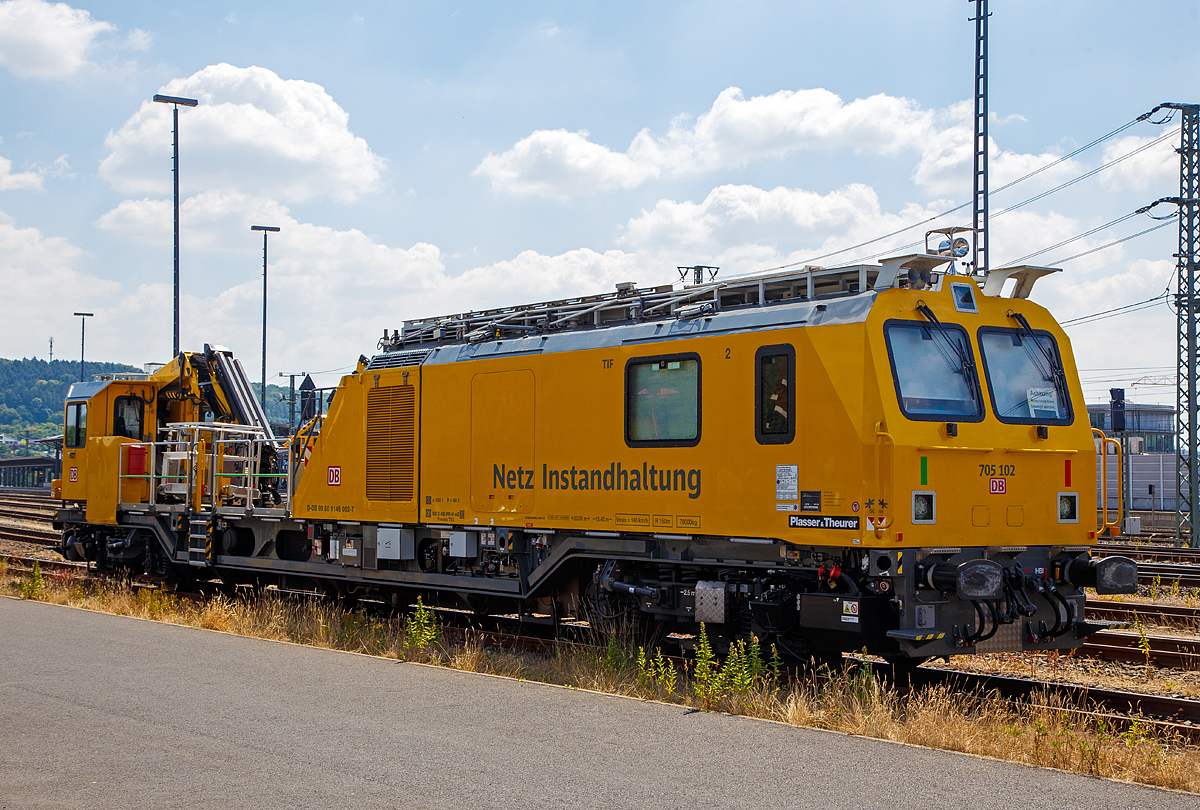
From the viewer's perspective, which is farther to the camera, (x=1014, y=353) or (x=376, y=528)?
(x=376, y=528)

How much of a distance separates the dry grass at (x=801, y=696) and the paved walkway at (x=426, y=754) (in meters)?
0.34

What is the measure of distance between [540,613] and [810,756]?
568 centimetres

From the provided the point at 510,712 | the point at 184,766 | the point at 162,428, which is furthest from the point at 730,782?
the point at 162,428

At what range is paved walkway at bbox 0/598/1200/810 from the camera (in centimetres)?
593

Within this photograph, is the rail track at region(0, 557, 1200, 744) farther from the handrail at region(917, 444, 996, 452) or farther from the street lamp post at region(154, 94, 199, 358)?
the street lamp post at region(154, 94, 199, 358)

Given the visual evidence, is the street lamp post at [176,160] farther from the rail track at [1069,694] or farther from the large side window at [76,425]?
the rail track at [1069,694]

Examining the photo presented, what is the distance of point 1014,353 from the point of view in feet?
32.7

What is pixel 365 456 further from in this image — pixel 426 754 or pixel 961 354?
pixel 961 354

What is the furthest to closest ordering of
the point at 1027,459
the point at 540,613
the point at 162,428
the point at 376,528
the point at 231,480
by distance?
the point at 162,428, the point at 231,480, the point at 376,528, the point at 540,613, the point at 1027,459

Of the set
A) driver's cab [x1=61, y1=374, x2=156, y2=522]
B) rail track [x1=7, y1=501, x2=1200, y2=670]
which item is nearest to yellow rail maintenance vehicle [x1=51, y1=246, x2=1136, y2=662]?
rail track [x1=7, y1=501, x2=1200, y2=670]

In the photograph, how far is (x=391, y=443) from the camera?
13.1m

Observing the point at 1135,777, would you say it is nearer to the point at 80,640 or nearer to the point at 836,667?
the point at 836,667

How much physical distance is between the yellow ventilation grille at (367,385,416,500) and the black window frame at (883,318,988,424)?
5986mm

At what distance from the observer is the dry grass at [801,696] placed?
6844 mm
